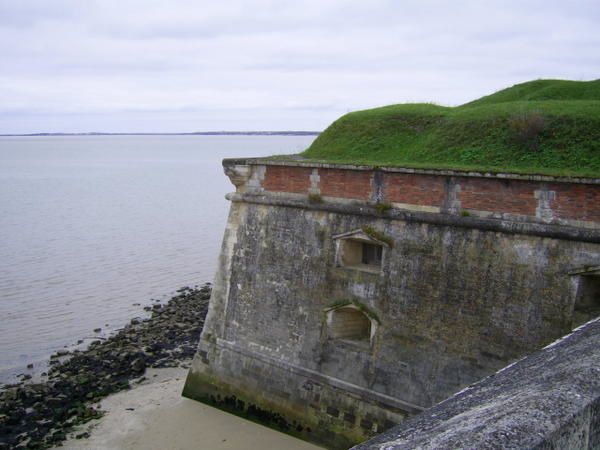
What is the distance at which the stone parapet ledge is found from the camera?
3.64 m

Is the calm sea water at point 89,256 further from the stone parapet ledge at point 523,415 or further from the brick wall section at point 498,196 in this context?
the stone parapet ledge at point 523,415

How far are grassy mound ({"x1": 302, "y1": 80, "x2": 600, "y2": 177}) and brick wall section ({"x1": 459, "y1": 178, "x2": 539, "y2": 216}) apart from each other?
11.2 inches

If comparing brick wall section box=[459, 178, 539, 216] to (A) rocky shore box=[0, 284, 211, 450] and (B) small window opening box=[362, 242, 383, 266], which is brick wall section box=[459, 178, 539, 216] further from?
(A) rocky shore box=[0, 284, 211, 450]

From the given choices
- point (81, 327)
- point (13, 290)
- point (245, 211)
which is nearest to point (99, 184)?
point (13, 290)

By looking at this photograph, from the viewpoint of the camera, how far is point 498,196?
390 inches

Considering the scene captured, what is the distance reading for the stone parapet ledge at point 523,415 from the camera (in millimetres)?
3639

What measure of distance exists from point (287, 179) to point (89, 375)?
8310 millimetres

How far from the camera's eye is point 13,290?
973 inches

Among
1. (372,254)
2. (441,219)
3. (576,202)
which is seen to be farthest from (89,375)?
(576,202)

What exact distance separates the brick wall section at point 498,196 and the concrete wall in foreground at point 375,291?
33 mm

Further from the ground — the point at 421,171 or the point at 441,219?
the point at 421,171

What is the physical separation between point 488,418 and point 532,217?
6225 millimetres

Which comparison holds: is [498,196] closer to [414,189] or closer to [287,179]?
[414,189]

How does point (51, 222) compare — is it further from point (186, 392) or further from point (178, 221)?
point (186, 392)
